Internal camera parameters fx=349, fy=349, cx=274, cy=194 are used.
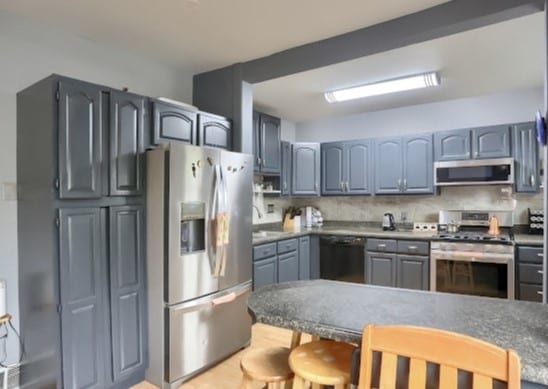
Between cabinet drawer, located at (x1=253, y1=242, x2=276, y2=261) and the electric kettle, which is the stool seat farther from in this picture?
the electric kettle

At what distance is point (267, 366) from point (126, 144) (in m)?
1.64

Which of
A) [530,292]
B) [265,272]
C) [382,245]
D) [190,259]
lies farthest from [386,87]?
[190,259]

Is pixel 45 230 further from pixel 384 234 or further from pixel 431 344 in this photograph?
pixel 384 234

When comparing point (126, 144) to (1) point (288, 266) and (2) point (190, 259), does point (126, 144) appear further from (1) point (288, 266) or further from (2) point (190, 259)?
(1) point (288, 266)

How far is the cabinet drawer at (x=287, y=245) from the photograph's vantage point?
12.6ft

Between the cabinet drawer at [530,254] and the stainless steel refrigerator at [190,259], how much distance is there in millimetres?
2665

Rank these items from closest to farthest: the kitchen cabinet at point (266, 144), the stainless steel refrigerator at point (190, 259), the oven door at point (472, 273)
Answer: the stainless steel refrigerator at point (190, 259), the oven door at point (472, 273), the kitchen cabinet at point (266, 144)

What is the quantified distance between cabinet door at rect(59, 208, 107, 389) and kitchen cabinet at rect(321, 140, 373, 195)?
10.3ft

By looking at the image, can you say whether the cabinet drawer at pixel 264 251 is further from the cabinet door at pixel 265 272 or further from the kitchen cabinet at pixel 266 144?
the kitchen cabinet at pixel 266 144

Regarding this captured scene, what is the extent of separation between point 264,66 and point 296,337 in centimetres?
223

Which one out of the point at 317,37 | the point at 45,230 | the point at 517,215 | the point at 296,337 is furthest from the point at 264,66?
the point at 517,215

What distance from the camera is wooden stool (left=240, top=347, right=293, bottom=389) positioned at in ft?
4.83

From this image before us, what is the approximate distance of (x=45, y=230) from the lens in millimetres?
2031

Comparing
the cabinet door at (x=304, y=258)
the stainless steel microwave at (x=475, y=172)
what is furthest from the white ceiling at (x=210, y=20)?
the cabinet door at (x=304, y=258)
